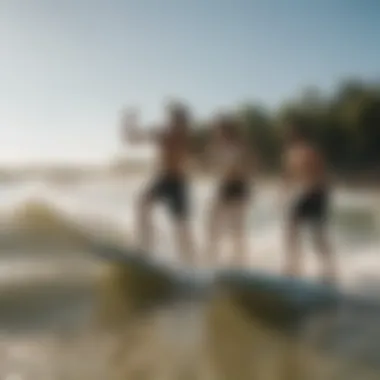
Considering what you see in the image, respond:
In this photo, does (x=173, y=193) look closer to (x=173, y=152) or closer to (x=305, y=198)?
(x=173, y=152)

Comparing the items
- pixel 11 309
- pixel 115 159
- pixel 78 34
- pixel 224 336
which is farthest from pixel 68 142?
pixel 224 336

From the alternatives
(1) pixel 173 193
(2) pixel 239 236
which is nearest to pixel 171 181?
(1) pixel 173 193

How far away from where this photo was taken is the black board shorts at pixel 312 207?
1.37 metres

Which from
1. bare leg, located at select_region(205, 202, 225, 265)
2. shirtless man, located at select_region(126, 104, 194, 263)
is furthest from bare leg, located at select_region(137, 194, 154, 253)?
bare leg, located at select_region(205, 202, 225, 265)

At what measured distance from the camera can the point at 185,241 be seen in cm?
139

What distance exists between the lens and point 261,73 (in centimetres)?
142

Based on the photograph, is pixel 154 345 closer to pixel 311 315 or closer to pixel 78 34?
pixel 311 315

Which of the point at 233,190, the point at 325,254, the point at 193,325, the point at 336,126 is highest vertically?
the point at 336,126

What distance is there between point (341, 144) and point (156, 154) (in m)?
0.33

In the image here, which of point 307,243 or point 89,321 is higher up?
point 307,243

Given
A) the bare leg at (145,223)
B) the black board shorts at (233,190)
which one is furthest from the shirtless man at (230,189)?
the bare leg at (145,223)

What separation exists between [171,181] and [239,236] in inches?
6.2

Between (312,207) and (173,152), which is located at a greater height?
(173,152)

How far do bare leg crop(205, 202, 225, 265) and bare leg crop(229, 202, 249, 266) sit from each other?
0.02 meters
